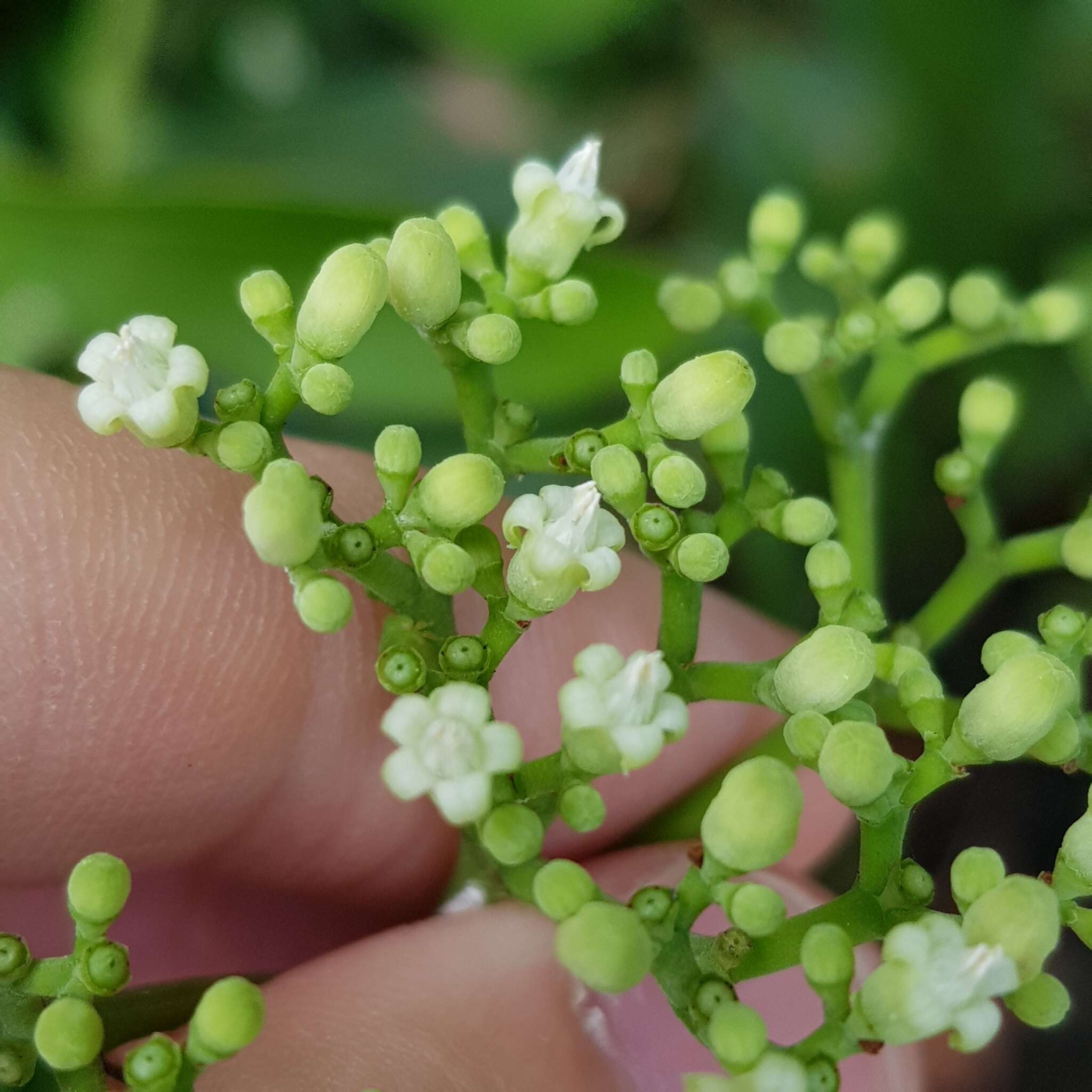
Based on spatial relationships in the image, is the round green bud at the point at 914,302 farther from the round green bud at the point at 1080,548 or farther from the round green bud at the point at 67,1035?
the round green bud at the point at 67,1035

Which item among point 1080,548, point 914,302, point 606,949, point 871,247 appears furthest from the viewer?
point 871,247

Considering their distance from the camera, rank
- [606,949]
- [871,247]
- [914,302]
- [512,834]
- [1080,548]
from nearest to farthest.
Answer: [606,949]
[512,834]
[1080,548]
[914,302]
[871,247]

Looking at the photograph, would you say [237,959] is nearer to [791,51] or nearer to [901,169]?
[901,169]

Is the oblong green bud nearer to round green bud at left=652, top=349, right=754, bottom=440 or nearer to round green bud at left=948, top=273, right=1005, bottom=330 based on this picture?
round green bud at left=652, top=349, right=754, bottom=440

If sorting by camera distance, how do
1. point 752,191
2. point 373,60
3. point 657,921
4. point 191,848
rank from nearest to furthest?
point 657,921 < point 191,848 < point 752,191 < point 373,60

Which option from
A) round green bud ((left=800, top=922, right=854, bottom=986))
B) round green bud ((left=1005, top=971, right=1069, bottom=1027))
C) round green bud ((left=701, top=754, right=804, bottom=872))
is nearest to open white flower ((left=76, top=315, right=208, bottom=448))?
round green bud ((left=701, top=754, right=804, bottom=872))

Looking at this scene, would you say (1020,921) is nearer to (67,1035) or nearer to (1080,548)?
(1080,548)

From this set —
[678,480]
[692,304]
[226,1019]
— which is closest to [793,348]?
[692,304]

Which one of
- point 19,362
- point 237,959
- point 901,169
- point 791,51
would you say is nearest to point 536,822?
point 237,959
